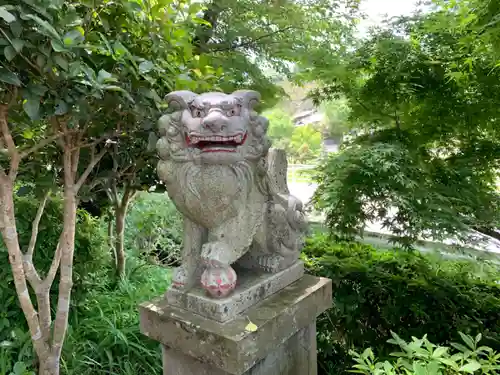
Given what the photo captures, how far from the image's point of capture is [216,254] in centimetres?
150

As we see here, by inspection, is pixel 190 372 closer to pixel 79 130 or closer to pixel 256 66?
pixel 79 130

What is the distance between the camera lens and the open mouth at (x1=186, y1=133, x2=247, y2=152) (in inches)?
54.7

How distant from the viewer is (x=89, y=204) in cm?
319

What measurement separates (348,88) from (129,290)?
2185 millimetres

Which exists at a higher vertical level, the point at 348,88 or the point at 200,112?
the point at 348,88

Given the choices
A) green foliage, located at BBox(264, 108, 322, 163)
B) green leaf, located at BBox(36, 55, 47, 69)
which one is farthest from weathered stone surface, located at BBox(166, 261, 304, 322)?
green foliage, located at BBox(264, 108, 322, 163)

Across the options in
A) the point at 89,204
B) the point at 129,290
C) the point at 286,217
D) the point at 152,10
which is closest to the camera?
the point at 152,10

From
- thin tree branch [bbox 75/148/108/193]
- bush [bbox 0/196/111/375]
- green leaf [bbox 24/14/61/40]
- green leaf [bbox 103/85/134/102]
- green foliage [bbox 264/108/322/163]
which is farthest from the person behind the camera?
green foliage [bbox 264/108/322/163]

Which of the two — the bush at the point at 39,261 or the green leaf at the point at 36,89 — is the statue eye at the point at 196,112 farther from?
the bush at the point at 39,261

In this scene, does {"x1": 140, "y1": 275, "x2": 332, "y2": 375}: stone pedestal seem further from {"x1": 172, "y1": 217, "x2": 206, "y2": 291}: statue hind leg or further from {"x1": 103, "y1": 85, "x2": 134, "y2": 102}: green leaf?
{"x1": 103, "y1": 85, "x2": 134, "y2": 102}: green leaf

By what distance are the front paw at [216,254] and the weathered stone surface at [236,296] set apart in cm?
14

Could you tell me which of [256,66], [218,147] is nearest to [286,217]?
[218,147]

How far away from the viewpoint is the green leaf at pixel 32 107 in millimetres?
1278

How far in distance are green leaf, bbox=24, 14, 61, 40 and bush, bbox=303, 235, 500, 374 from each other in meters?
2.01
